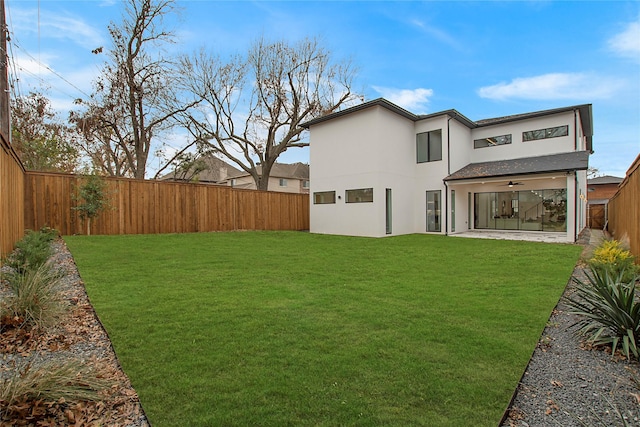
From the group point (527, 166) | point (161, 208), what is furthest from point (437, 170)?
point (161, 208)

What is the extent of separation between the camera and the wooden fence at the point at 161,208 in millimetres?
11094

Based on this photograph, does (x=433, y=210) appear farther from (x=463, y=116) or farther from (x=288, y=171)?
(x=288, y=171)

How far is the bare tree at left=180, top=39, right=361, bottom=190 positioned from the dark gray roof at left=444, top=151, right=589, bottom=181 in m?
11.3

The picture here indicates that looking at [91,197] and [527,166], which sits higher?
[527,166]

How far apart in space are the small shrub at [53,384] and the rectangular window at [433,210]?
1544 cm

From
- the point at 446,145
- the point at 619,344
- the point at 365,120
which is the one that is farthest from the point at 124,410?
the point at 446,145

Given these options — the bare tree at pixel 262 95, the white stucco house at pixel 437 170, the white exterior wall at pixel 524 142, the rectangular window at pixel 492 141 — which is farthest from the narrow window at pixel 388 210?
the bare tree at pixel 262 95

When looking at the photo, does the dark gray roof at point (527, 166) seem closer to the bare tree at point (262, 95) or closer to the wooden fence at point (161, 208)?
the wooden fence at point (161, 208)

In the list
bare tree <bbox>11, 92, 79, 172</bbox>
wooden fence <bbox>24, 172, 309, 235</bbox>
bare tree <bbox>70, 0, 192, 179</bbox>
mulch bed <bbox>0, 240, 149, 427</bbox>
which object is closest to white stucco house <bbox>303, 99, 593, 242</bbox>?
wooden fence <bbox>24, 172, 309, 235</bbox>

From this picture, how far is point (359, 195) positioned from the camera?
15.6 m

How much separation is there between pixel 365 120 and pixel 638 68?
10995 mm

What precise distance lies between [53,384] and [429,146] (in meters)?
16.6

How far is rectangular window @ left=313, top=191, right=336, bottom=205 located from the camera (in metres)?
16.9

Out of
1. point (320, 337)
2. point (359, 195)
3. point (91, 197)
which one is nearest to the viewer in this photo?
point (320, 337)
